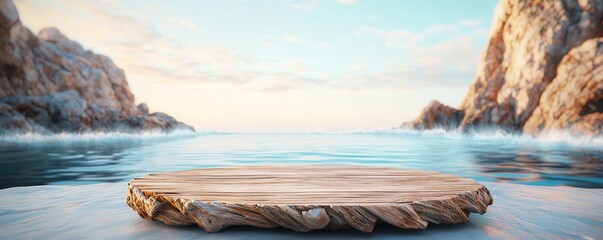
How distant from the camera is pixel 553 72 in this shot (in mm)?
22266

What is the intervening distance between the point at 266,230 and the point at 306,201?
256 millimetres

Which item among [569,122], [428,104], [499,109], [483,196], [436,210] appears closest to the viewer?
[436,210]

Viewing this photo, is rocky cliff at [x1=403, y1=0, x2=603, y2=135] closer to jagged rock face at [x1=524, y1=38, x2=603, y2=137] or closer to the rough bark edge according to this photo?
jagged rock face at [x1=524, y1=38, x2=603, y2=137]

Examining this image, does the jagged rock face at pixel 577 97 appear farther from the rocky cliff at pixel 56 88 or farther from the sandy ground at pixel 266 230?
the rocky cliff at pixel 56 88

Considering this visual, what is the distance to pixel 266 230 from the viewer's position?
190cm

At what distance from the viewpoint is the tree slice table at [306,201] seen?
1.78 m

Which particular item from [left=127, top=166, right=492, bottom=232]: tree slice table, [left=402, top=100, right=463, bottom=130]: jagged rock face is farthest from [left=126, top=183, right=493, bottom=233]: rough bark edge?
[left=402, top=100, right=463, bottom=130]: jagged rock face

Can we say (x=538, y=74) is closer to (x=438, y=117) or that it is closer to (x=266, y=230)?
(x=438, y=117)

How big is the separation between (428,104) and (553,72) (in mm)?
13083

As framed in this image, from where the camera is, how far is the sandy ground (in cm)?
188

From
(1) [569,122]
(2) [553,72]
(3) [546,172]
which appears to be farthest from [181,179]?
(2) [553,72]

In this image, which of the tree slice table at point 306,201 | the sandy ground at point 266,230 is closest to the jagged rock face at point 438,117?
the sandy ground at point 266,230

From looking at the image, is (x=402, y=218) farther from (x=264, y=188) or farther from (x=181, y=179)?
(x=181, y=179)

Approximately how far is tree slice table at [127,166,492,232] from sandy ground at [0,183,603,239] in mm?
57
